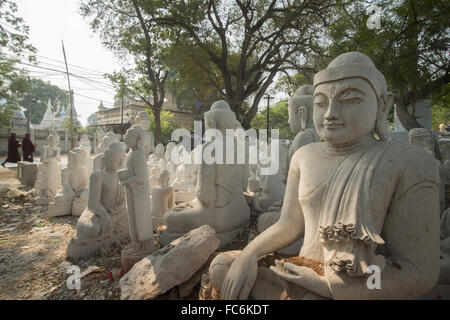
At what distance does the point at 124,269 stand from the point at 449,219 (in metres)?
3.88

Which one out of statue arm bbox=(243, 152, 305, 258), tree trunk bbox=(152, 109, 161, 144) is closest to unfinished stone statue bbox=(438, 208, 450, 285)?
statue arm bbox=(243, 152, 305, 258)

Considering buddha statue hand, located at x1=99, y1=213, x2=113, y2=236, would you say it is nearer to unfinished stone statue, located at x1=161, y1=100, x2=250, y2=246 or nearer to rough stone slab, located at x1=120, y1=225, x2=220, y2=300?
unfinished stone statue, located at x1=161, y1=100, x2=250, y2=246

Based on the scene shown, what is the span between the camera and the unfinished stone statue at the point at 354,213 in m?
1.33

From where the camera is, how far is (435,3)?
672 cm

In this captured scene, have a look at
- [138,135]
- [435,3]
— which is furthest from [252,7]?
[138,135]

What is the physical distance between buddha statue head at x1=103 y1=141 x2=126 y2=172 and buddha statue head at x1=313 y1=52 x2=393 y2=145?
3.49 metres

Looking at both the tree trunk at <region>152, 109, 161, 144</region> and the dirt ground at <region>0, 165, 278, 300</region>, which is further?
the tree trunk at <region>152, 109, 161, 144</region>

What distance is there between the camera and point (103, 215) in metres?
4.05

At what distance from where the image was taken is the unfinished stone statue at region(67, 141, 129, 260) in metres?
3.85

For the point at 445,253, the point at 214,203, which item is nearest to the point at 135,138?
the point at 214,203

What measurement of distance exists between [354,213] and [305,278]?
45cm

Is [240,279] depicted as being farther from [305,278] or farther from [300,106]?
[300,106]

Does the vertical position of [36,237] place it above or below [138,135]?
below
